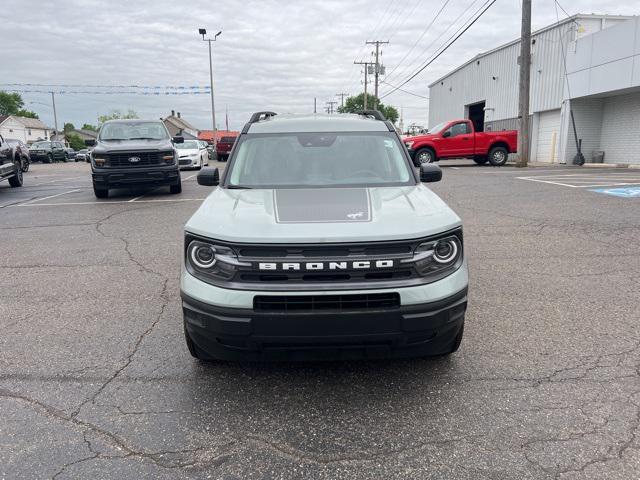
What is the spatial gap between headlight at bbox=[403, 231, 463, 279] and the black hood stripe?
387 mm

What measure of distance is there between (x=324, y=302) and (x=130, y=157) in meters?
11.0

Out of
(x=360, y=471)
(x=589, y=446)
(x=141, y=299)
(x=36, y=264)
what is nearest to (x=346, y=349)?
(x=360, y=471)

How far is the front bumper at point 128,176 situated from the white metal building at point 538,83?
63.4 feet

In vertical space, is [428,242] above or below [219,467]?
above

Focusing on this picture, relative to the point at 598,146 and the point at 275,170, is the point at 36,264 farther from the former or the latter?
the point at 598,146

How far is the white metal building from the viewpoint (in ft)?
77.9

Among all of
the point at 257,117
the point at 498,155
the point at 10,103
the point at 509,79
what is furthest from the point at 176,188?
the point at 10,103

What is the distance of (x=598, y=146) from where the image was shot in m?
23.8

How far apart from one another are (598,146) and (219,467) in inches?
1015

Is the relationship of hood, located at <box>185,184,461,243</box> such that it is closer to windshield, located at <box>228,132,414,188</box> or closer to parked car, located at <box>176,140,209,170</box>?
windshield, located at <box>228,132,414,188</box>

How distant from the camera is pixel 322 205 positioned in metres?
3.44

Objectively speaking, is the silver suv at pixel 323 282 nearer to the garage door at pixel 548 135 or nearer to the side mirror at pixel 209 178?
the side mirror at pixel 209 178

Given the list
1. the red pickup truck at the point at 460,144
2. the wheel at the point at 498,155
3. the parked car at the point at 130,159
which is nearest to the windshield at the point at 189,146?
the red pickup truck at the point at 460,144

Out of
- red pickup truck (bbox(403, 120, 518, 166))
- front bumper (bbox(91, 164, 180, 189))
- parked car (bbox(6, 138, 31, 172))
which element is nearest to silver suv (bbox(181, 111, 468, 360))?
front bumper (bbox(91, 164, 180, 189))
